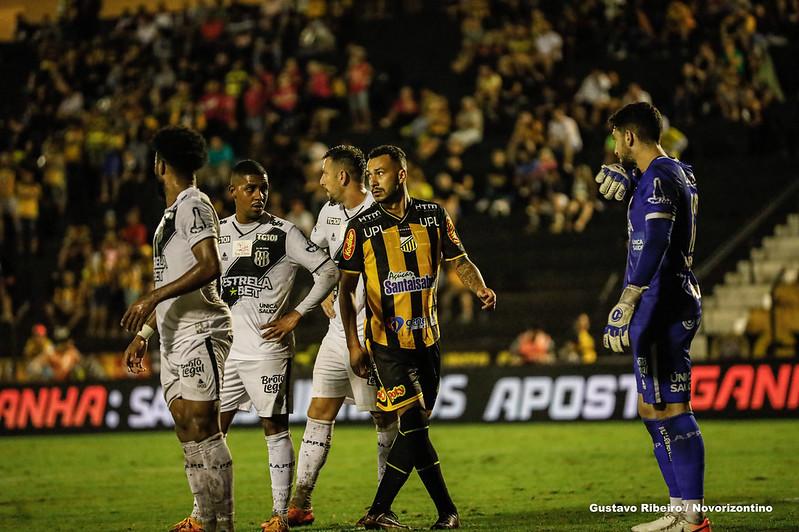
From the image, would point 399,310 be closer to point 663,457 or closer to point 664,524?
point 663,457

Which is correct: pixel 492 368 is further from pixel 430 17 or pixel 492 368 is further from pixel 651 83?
pixel 430 17

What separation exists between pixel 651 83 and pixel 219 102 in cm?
1019

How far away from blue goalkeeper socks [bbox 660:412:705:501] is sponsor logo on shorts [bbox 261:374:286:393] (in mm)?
2812

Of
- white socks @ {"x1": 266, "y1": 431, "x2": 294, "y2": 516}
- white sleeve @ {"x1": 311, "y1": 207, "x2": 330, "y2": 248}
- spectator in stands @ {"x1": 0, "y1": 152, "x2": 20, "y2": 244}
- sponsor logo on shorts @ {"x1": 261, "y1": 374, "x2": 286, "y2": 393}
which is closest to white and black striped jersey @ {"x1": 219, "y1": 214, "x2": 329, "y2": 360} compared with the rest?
sponsor logo on shorts @ {"x1": 261, "y1": 374, "x2": 286, "y2": 393}

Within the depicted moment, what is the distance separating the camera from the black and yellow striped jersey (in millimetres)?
8805

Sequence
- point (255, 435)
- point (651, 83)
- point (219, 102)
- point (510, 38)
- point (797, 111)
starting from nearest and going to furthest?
point (255, 435) → point (797, 111) → point (651, 83) → point (510, 38) → point (219, 102)

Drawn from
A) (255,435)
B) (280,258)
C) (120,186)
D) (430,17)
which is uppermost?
(430,17)

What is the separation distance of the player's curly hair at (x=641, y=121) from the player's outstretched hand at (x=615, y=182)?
0.27m

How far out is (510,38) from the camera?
26.9 m

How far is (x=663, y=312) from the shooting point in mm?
8031

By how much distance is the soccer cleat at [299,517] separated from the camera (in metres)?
9.45

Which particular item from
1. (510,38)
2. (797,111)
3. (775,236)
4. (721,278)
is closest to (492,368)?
(721,278)


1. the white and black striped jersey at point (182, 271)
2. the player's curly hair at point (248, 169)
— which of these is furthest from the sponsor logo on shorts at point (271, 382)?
the player's curly hair at point (248, 169)

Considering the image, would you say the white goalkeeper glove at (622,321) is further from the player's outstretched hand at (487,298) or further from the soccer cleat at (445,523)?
the soccer cleat at (445,523)
